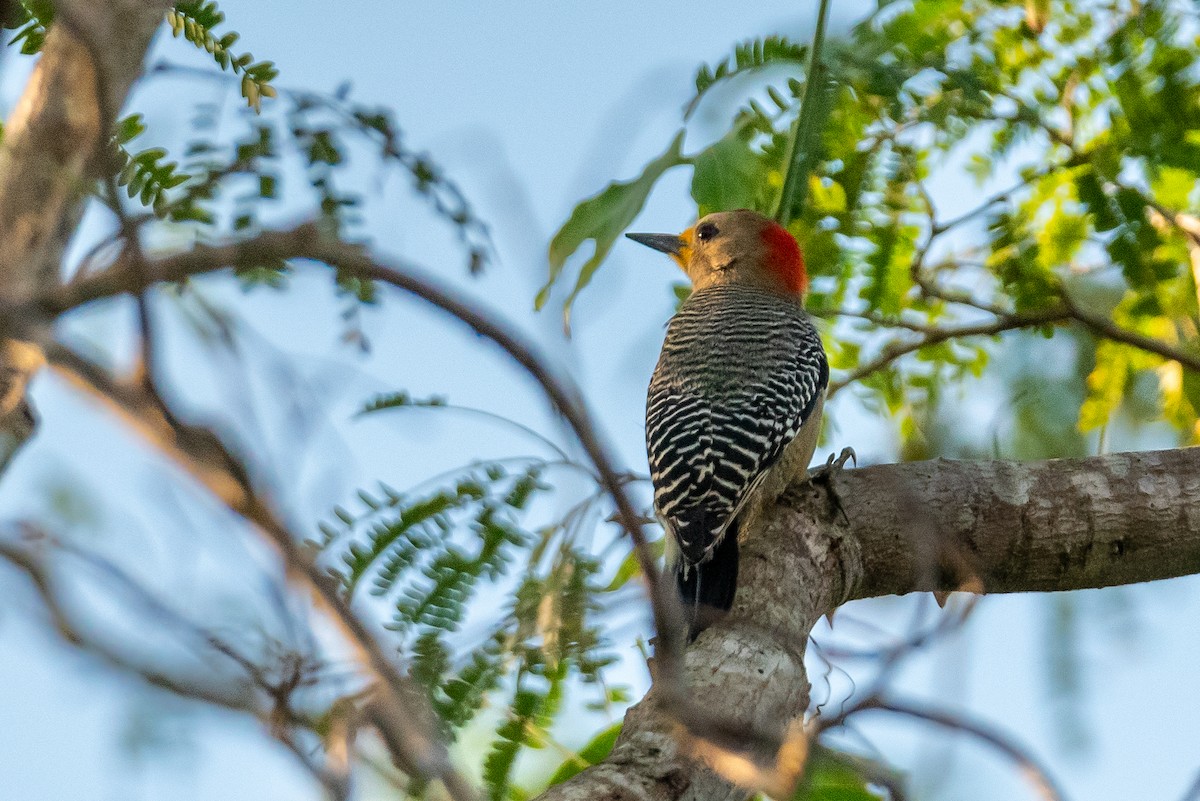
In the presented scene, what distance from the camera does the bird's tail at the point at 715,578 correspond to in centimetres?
338

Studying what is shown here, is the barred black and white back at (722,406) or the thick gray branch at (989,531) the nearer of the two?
the thick gray branch at (989,531)

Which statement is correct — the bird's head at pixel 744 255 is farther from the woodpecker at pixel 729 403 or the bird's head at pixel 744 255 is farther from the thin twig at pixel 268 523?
the thin twig at pixel 268 523

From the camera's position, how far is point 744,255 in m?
5.68

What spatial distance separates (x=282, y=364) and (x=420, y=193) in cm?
74

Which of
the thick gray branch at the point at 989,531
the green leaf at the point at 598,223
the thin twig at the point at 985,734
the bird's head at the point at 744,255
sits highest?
the bird's head at the point at 744,255

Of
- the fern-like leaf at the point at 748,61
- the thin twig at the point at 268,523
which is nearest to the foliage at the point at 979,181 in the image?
the fern-like leaf at the point at 748,61

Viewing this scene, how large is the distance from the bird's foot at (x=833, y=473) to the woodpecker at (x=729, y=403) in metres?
0.13

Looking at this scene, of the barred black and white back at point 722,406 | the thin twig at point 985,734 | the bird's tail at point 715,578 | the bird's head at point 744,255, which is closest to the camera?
the thin twig at point 985,734

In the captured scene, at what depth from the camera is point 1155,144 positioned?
4004 millimetres

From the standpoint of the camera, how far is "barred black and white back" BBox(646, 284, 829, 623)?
12.0 ft

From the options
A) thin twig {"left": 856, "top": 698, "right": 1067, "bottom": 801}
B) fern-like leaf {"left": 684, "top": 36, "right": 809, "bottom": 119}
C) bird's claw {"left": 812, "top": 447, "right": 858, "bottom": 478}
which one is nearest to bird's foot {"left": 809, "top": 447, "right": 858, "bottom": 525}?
bird's claw {"left": 812, "top": 447, "right": 858, "bottom": 478}

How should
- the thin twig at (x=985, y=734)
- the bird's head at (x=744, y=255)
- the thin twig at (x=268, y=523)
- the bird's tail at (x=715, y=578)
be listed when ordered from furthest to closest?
the bird's head at (x=744, y=255) < the bird's tail at (x=715, y=578) < the thin twig at (x=985, y=734) < the thin twig at (x=268, y=523)

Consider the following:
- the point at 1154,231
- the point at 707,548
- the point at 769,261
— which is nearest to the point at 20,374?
the point at 707,548

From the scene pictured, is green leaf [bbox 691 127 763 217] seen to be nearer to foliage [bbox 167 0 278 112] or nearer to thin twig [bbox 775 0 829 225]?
thin twig [bbox 775 0 829 225]
